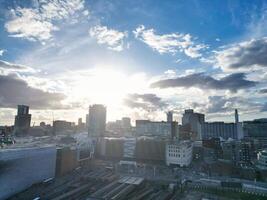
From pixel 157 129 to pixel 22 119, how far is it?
114769 mm

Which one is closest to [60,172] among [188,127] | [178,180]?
[178,180]

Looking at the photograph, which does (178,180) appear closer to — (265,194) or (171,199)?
(171,199)

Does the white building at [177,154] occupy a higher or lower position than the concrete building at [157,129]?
lower

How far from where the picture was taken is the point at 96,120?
539ft

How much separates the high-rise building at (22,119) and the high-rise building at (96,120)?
61.4m

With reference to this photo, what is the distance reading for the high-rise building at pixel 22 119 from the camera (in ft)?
604

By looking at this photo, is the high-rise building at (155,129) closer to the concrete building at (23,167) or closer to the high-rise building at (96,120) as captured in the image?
the high-rise building at (96,120)

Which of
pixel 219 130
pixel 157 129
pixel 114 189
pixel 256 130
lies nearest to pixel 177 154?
pixel 114 189

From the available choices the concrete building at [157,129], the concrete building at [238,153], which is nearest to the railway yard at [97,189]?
the concrete building at [238,153]

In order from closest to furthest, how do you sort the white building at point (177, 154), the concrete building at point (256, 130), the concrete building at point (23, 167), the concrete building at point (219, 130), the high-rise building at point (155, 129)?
the concrete building at point (23, 167)
the white building at point (177, 154)
the concrete building at point (219, 130)
the concrete building at point (256, 130)
the high-rise building at point (155, 129)

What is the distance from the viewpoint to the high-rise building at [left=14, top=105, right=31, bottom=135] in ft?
604

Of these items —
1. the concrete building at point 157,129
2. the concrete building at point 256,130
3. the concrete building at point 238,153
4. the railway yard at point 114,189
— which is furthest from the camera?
the concrete building at point 157,129

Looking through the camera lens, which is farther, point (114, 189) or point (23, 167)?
point (23, 167)

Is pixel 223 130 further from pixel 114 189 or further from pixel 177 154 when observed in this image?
pixel 114 189
